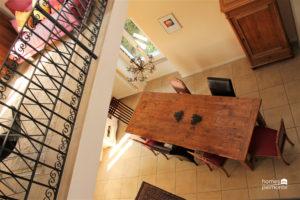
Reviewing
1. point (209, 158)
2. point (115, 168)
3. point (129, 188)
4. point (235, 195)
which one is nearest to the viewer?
point (209, 158)

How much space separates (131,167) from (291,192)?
124 inches

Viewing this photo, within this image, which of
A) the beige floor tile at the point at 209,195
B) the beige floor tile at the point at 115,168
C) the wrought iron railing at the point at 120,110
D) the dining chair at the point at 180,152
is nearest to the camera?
the beige floor tile at the point at 209,195

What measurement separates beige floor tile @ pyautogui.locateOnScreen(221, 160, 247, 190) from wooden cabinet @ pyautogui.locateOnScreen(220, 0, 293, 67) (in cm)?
207

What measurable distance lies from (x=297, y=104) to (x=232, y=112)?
4.85ft

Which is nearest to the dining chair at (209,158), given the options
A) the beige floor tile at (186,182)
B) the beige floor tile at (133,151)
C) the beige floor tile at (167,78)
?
the beige floor tile at (186,182)

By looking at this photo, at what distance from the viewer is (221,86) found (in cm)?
415

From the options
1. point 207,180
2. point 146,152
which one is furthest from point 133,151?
point 207,180

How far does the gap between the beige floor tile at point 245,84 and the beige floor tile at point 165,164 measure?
1.86 m

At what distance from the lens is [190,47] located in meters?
5.68

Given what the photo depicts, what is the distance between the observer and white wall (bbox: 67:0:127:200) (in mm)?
2090

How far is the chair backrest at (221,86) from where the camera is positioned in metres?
4.07

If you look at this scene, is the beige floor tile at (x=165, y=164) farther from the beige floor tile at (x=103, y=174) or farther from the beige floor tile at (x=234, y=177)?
the beige floor tile at (x=103, y=174)

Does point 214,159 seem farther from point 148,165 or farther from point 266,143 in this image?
point 148,165

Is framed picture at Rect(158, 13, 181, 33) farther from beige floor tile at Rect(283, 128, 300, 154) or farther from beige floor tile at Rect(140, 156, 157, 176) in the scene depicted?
beige floor tile at Rect(283, 128, 300, 154)
